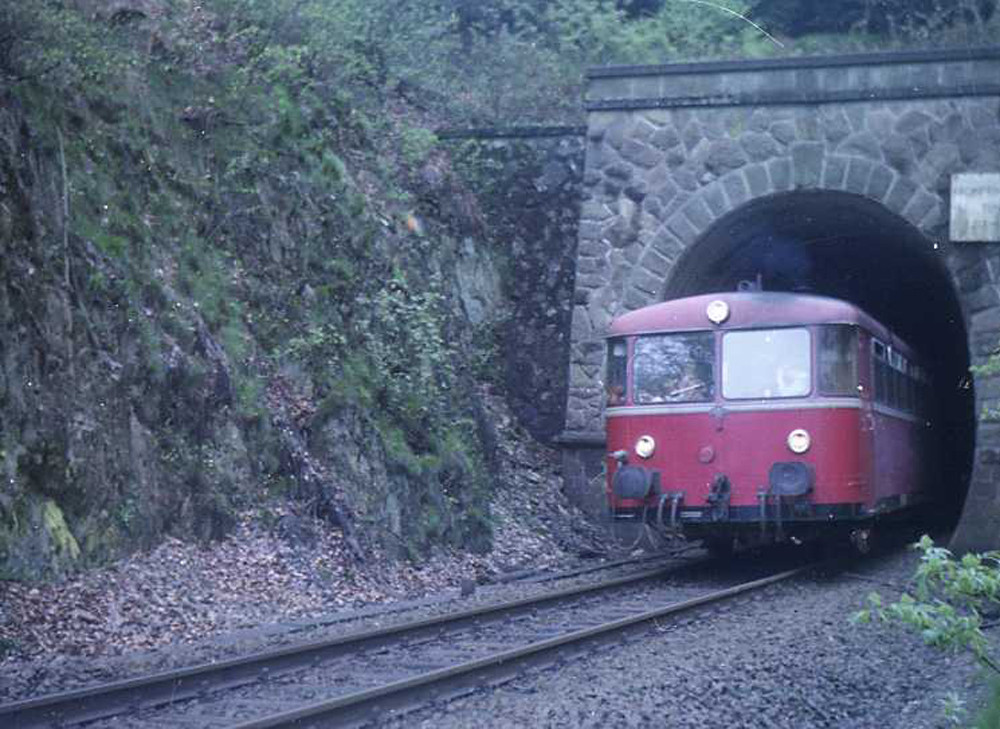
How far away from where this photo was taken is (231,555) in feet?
37.0

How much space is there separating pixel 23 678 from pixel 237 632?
87.6 inches

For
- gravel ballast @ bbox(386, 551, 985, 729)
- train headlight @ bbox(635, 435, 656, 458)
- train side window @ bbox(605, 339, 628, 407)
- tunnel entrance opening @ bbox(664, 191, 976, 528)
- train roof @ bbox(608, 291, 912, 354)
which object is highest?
tunnel entrance opening @ bbox(664, 191, 976, 528)

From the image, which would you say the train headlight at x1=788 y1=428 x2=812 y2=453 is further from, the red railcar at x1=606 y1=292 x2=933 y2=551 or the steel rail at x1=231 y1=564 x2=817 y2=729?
the steel rail at x1=231 y1=564 x2=817 y2=729

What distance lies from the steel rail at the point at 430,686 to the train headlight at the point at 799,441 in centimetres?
334

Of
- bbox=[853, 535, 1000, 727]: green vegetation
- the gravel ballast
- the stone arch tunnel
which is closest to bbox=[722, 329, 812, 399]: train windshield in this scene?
the gravel ballast

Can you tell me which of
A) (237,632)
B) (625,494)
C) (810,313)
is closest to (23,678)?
(237,632)

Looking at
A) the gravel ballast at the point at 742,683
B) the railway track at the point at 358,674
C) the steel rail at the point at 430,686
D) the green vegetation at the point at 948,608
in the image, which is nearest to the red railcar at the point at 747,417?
the railway track at the point at 358,674

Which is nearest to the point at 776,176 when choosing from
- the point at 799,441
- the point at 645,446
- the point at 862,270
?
the point at 645,446

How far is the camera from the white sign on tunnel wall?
16688 millimetres

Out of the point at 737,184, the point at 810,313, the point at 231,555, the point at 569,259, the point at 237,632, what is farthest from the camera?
the point at 569,259

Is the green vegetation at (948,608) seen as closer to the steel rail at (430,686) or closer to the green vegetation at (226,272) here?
the steel rail at (430,686)

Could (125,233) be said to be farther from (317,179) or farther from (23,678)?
(23,678)

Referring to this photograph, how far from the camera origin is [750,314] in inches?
546

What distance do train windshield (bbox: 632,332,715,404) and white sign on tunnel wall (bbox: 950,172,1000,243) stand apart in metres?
4.84
